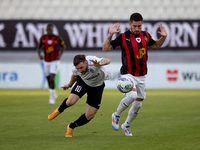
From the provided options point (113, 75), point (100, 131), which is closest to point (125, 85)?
point (100, 131)

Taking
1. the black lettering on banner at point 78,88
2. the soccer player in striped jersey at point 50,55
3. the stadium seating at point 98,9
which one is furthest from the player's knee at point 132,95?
the stadium seating at point 98,9

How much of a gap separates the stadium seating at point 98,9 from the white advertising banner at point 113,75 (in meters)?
3.36

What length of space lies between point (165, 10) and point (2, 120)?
44.7ft

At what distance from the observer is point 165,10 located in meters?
19.2

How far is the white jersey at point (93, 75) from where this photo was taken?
5605 mm

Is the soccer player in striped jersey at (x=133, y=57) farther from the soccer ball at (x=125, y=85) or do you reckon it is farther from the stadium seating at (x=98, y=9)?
the stadium seating at (x=98, y=9)

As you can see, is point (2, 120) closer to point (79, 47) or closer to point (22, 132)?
point (22, 132)

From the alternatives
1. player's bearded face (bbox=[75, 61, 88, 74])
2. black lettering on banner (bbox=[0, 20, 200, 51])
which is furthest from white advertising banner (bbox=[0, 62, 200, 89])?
player's bearded face (bbox=[75, 61, 88, 74])

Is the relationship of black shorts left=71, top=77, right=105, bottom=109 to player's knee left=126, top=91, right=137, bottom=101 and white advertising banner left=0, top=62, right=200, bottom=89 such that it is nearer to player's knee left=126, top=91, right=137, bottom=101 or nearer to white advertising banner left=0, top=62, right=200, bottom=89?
player's knee left=126, top=91, right=137, bottom=101

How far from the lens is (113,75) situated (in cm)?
1622

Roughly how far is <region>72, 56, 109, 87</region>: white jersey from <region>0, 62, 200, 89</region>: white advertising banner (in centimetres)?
1024

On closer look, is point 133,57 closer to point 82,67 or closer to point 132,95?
point 132,95

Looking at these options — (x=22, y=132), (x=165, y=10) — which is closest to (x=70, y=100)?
(x=22, y=132)

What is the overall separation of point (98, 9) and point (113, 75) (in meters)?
4.78
